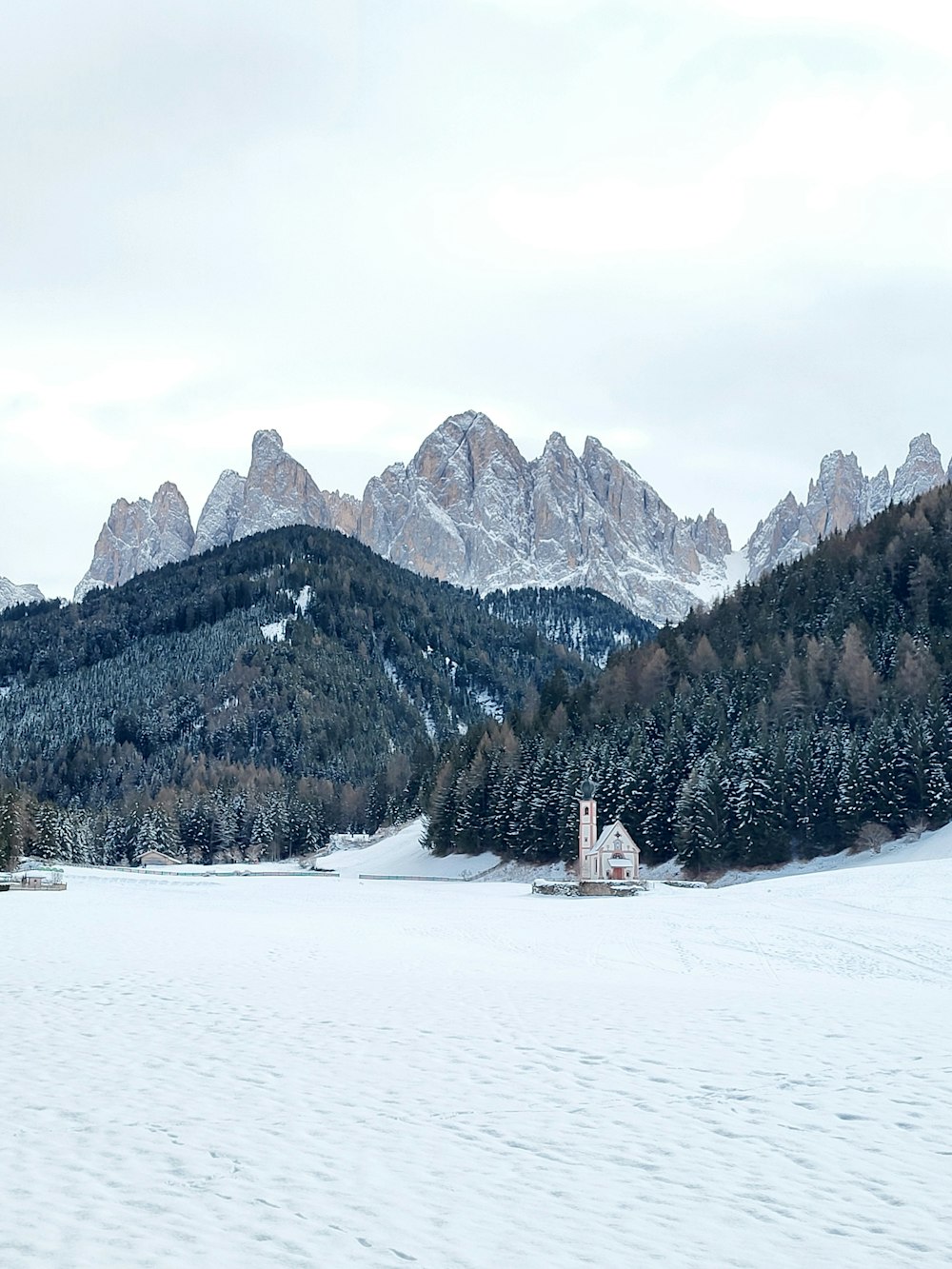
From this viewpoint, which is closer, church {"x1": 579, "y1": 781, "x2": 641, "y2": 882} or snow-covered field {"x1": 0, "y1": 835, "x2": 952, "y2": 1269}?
snow-covered field {"x1": 0, "y1": 835, "x2": 952, "y2": 1269}

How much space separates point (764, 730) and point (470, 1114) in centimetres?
8054

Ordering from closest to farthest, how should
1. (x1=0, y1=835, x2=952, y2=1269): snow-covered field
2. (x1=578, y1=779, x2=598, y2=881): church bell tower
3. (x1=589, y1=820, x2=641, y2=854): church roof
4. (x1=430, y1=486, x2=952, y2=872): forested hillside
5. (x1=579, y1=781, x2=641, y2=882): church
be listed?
(x1=0, y1=835, x2=952, y2=1269): snow-covered field < (x1=579, y1=781, x2=641, y2=882): church < (x1=589, y1=820, x2=641, y2=854): church roof < (x1=430, y1=486, x2=952, y2=872): forested hillside < (x1=578, y1=779, x2=598, y2=881): church bell tower

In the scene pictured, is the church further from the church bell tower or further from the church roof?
Answer: the church bell tower

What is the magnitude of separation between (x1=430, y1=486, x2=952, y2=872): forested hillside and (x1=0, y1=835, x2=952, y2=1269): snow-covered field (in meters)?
54.6

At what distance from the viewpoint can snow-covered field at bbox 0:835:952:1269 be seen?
805 cm

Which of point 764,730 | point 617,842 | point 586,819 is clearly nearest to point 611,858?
point 617,842

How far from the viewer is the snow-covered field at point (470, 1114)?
805 centimetres

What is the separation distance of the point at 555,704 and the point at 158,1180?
11793 cm

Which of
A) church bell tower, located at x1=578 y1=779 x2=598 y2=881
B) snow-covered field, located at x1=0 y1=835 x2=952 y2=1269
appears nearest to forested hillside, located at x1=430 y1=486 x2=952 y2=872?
church bell tower, located at x1=578 y1=779 x2=598 y2=881

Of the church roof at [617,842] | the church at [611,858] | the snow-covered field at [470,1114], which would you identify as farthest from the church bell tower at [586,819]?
the snow-covered field at [470,1114]

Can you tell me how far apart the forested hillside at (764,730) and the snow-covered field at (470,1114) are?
2149 inches

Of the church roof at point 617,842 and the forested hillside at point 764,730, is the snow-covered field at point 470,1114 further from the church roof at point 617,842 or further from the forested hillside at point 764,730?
the forested hillside at point 764,730

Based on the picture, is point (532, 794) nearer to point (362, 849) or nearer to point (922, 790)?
point (922, 790)

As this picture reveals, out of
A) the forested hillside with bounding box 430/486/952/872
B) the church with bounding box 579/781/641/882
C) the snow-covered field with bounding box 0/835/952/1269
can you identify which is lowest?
the church with bounding box 579/781/641/882
